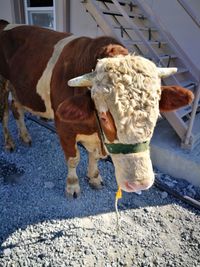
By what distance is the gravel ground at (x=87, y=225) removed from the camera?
8.41 ft

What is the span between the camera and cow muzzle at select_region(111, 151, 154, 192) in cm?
199

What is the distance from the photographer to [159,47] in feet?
15.5

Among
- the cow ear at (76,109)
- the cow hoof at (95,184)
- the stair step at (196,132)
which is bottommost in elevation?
the cow hoof at (95,184)

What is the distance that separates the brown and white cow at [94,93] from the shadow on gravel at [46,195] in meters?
0.21

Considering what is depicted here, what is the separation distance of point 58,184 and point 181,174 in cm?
171

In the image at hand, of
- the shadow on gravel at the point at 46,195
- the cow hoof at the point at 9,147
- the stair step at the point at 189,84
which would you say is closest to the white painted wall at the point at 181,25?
the stair step at the point at 189,84

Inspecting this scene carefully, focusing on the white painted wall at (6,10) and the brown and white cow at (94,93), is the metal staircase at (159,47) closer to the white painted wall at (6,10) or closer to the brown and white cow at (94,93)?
the brown and white cow at (94,93)

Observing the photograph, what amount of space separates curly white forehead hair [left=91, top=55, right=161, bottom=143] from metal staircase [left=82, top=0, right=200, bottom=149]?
58.2 inches

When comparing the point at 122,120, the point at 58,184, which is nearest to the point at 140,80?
the point at 122,120

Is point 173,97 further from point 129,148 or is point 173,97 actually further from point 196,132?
point 196,132

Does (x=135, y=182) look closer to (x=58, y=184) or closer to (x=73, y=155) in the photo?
(x=73, y=155)

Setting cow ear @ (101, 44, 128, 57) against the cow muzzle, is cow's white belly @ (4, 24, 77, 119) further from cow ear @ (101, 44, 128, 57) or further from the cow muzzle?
the cow muzzle

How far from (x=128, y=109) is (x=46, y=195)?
6.54ft

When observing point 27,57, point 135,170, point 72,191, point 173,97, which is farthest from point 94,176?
point 27,57
